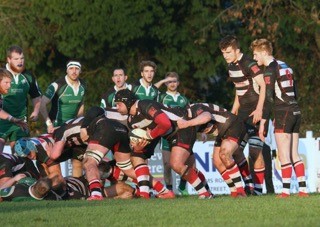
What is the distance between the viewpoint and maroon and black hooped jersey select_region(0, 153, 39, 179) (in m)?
19.6

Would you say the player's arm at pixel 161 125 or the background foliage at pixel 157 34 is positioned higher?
the background foliage at pixel 157 34

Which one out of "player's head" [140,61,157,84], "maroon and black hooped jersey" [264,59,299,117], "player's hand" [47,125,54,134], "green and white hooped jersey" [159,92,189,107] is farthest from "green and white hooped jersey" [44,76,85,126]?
"maroon and black hooped jersey" [264,59,299,117]

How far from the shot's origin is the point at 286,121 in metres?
18.2

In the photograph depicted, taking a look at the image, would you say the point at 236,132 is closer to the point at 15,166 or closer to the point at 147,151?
the point at 147,151

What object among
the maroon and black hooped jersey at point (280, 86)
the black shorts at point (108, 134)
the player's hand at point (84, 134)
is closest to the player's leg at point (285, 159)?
the maroon and black hooped jersey at point (280, 86)

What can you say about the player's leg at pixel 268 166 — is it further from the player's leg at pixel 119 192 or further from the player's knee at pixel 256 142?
the player's leg at pixel 119 192

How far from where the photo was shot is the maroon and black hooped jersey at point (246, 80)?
64.7 ft

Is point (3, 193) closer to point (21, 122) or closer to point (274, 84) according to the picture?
point (21, 122)

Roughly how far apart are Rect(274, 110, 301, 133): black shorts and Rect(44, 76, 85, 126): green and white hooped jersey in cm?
520

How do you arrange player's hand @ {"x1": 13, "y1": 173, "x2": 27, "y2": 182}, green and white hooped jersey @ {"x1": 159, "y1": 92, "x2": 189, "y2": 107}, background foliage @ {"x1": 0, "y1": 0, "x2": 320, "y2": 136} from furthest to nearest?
1. background foliage @ {"x1": 0, "y1": 0, "x2": 320, "y2": 136}
2. green and white hooped jersey @ {"x1": 159, "y1": 92, "x2": 189, "y2": 107}
3. player's hand @ {"x1": 13, "y1": 173, "x2": 27, "y2": 182}

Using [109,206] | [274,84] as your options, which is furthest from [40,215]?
[274,84]

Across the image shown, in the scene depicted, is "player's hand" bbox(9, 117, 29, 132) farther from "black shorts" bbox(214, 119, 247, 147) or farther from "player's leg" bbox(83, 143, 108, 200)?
"black shorts" bbox(214, 119, 247, 147)

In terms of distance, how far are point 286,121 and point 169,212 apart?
3.21 metres

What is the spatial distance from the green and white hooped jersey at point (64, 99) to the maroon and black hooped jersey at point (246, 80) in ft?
11.5
